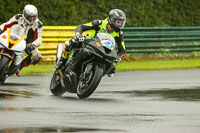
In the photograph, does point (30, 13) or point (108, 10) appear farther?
point (108, 10)

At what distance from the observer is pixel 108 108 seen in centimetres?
A: 1224

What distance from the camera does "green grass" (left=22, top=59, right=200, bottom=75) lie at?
23.0m

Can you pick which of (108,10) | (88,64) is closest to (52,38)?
(108,10)

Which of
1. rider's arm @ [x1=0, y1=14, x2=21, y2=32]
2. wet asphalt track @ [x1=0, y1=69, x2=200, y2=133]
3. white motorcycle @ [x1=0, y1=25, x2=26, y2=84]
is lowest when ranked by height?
wet asphalt track @ [x1=0, y1=69, x2=200, y2=133]

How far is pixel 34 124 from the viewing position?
32.7 feet

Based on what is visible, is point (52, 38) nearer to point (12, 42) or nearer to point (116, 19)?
point (12, 42)

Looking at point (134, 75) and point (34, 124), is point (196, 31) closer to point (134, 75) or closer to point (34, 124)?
point (134, 75)

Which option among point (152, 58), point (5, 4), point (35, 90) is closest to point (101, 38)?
point (35, 90)

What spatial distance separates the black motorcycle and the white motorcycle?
101 inches

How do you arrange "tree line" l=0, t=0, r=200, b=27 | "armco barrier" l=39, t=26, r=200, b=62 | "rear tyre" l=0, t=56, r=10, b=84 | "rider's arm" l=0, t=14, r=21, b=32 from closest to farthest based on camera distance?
1. "rear tyre" l=0, t=56, r=10, b=84
2. "rider's arm" l=0, t=14, r=21, b=32
3. "armco barrier" l=39, t=26, r=200, b=62
4. "tree line" l=0, t=0, r=200, b=27

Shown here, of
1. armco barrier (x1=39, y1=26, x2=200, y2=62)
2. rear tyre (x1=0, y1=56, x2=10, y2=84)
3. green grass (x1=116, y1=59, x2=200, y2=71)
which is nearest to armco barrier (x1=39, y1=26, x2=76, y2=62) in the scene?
armco barrier (x1=39, y1=26, x2=200, y2=62)

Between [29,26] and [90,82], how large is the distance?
498cm

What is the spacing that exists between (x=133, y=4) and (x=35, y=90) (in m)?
16.8

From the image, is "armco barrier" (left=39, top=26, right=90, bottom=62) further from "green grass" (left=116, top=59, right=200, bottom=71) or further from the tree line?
"green grass" (left=116, top=59, right=200, bottom=71)
